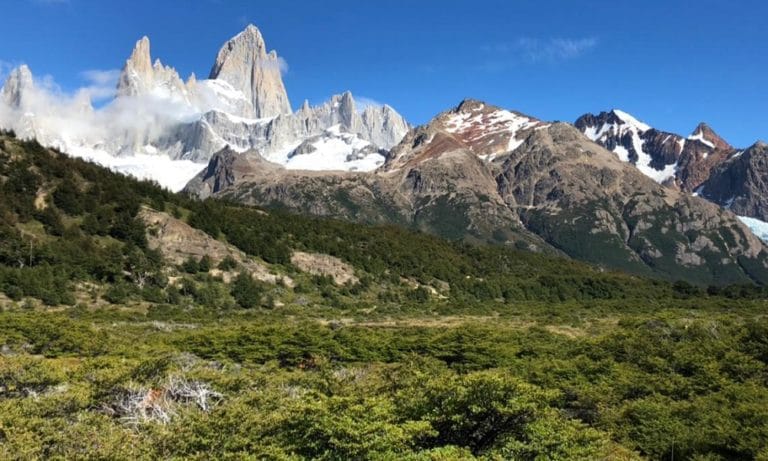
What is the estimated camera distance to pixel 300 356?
191 feet

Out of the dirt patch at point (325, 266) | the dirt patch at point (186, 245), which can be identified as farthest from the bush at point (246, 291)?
the dirt patch at point (325, 266)

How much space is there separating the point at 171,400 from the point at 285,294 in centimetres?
8608

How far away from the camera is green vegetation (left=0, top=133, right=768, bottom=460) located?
2598 centimetres

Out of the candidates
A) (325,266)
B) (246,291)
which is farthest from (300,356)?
(325,266)

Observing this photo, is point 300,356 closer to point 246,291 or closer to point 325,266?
point 246,291

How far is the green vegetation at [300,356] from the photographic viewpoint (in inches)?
1023

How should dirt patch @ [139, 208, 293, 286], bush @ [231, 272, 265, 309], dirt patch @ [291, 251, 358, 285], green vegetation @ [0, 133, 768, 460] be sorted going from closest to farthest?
green vegetation @ [0, 133, 768, 460] < bush @ [231, 272, 265, 309] < dirt patch @ [139, 208, 293, 286] < dirt patch @ [291, 251, 358, 285]

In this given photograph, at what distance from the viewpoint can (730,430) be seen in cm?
2978

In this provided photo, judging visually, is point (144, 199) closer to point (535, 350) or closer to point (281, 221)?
point (281, 221)

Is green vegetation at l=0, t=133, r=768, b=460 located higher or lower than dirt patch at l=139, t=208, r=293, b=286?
lower

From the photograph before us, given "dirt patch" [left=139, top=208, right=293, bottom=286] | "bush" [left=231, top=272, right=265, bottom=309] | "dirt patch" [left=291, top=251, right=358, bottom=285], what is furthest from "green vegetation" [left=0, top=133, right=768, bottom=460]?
"dirt patch" [left=291, top=251, right=358, bottom=285]

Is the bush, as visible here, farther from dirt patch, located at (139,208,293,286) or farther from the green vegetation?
dirt patch, located at (139,208,293,286)

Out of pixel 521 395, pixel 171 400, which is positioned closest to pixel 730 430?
pixel 521 395

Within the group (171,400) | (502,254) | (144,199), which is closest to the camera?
(171,400)
